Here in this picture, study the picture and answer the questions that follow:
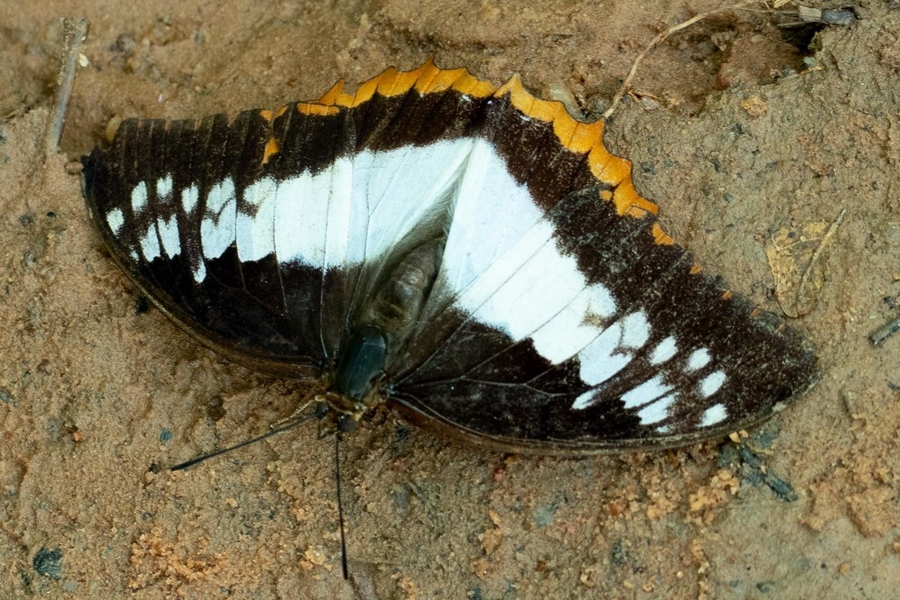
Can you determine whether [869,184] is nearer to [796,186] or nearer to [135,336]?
[796,186]

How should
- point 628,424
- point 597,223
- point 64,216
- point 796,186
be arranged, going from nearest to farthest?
1. point 628,424
2. point 597,223
3. point 796,186
4. point 64,216

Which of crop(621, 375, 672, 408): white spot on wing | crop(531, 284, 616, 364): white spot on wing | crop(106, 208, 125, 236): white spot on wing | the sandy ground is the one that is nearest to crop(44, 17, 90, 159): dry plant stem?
the sandy ground

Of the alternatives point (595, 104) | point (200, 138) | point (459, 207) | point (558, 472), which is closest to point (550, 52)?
point (595, 104)

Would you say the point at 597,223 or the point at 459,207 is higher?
the point at 459,207

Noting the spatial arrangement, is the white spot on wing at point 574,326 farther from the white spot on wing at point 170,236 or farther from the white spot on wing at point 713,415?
the white spot on wing at point 170,236

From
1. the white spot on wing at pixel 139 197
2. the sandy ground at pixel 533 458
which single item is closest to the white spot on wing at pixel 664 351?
the sandy ground at pixel 533 458

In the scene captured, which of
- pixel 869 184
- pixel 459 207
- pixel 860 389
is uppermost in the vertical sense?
pixel 459 207

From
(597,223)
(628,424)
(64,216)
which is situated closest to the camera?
(628,424)
